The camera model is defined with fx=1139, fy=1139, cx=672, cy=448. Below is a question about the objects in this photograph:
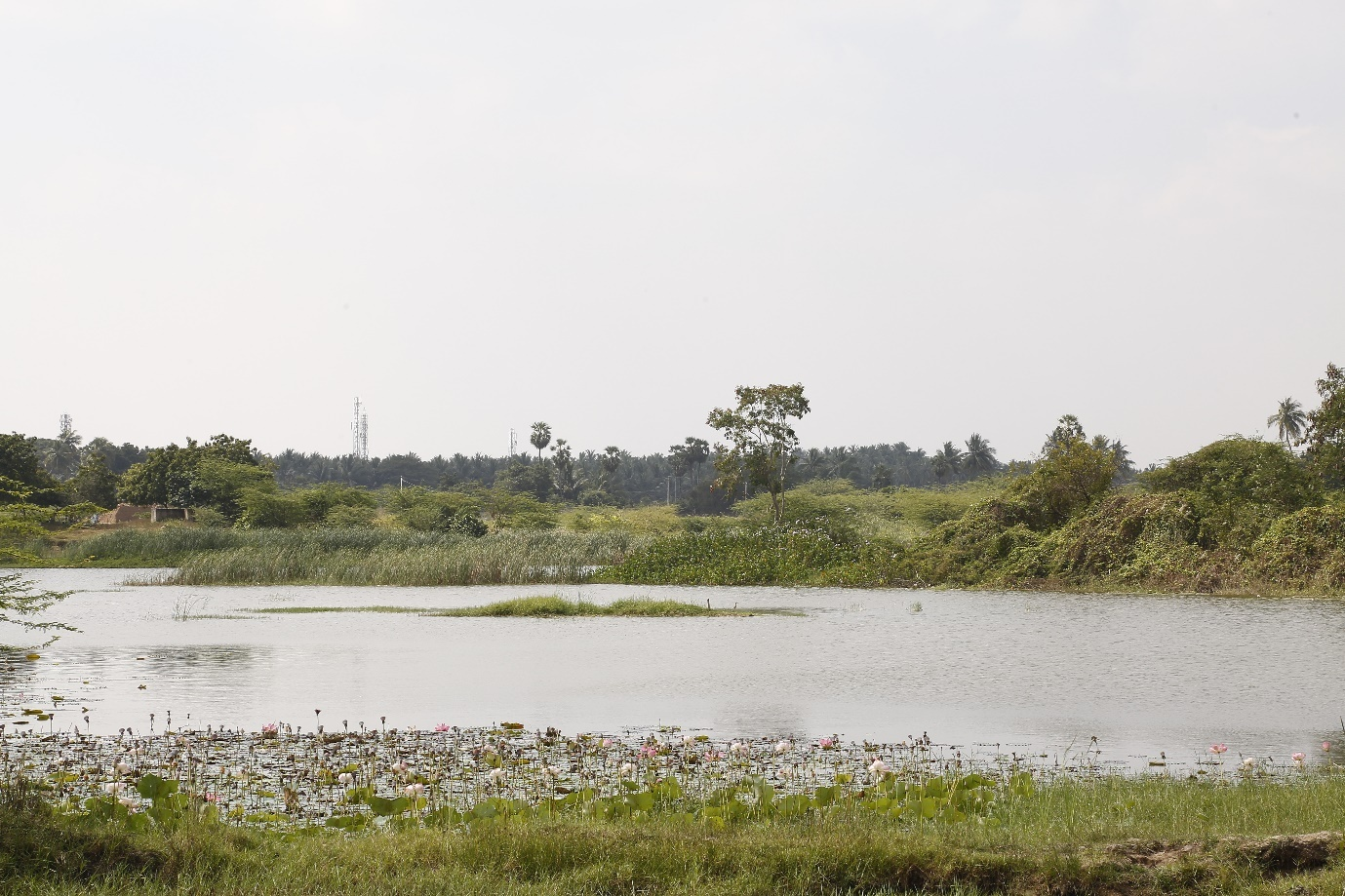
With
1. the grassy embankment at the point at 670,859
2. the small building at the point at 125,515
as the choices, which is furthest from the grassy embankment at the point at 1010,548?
the grassy embankment at the point at 670,859

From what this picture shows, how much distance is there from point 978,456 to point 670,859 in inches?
4806

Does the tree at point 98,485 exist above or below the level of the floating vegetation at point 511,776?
above

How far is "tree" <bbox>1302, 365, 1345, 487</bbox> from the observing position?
114 ft

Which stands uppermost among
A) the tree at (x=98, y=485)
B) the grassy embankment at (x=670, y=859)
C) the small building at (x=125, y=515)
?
the tree at (x=98, y=485)

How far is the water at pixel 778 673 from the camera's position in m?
11.8

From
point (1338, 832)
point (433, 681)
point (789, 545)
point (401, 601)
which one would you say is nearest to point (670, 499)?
point (789, 545)

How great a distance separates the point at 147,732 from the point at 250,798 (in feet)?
11.7

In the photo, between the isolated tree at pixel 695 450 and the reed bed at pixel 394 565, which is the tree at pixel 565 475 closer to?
the isolated tree at pixel 695 450

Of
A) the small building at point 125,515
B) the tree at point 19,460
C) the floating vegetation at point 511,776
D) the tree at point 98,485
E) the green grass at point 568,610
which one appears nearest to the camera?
the floating vegetation at point 511,776

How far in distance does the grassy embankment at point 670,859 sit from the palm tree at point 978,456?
391 ft

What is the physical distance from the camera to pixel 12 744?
10156 mm

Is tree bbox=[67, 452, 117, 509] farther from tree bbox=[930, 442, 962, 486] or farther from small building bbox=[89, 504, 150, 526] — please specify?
tree bbox=[930, 442, 962, 486]

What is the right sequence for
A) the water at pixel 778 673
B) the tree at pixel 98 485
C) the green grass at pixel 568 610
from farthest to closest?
the tree at pixel 98 485
the green grass at pixel 568 610
the water at pixel 778 673

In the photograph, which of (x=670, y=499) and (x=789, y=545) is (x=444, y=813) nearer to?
(x=789, y=545)
